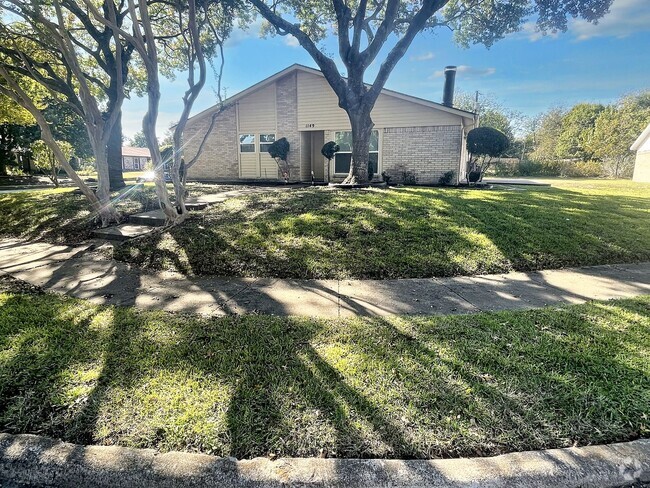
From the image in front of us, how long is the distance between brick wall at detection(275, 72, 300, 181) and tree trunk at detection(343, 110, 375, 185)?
5933mm

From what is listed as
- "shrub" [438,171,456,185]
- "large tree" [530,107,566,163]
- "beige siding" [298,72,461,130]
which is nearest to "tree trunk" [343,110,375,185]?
"beige siding" [298,72,461,130]

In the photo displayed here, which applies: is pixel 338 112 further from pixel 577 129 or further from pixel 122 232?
pixel 577 129

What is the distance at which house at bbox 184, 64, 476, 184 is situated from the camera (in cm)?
1412

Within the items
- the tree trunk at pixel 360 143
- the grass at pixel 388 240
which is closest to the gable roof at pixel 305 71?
the tree trunk at pixel 360 143

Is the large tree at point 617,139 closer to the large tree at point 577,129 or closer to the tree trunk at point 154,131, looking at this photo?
the large tree at point 577,129

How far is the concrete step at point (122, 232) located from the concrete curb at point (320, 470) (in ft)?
17.1

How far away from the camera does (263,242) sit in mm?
5574

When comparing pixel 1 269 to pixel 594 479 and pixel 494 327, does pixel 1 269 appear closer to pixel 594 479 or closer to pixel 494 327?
pixel 494 327

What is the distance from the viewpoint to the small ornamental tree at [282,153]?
15906mm

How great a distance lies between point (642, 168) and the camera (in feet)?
74.0

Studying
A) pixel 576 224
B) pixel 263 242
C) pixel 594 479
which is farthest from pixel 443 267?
pixel 576 224

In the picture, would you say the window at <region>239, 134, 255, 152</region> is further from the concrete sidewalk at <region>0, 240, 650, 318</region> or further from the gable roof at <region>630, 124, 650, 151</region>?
the gable roof at <region>630, 124, 650, 151</region>

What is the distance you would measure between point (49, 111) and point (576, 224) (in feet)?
96.5

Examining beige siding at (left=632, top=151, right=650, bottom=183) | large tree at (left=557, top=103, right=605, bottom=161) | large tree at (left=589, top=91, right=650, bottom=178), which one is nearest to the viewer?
beige siding at (left=632, top=151, right=650, bottom=183)
